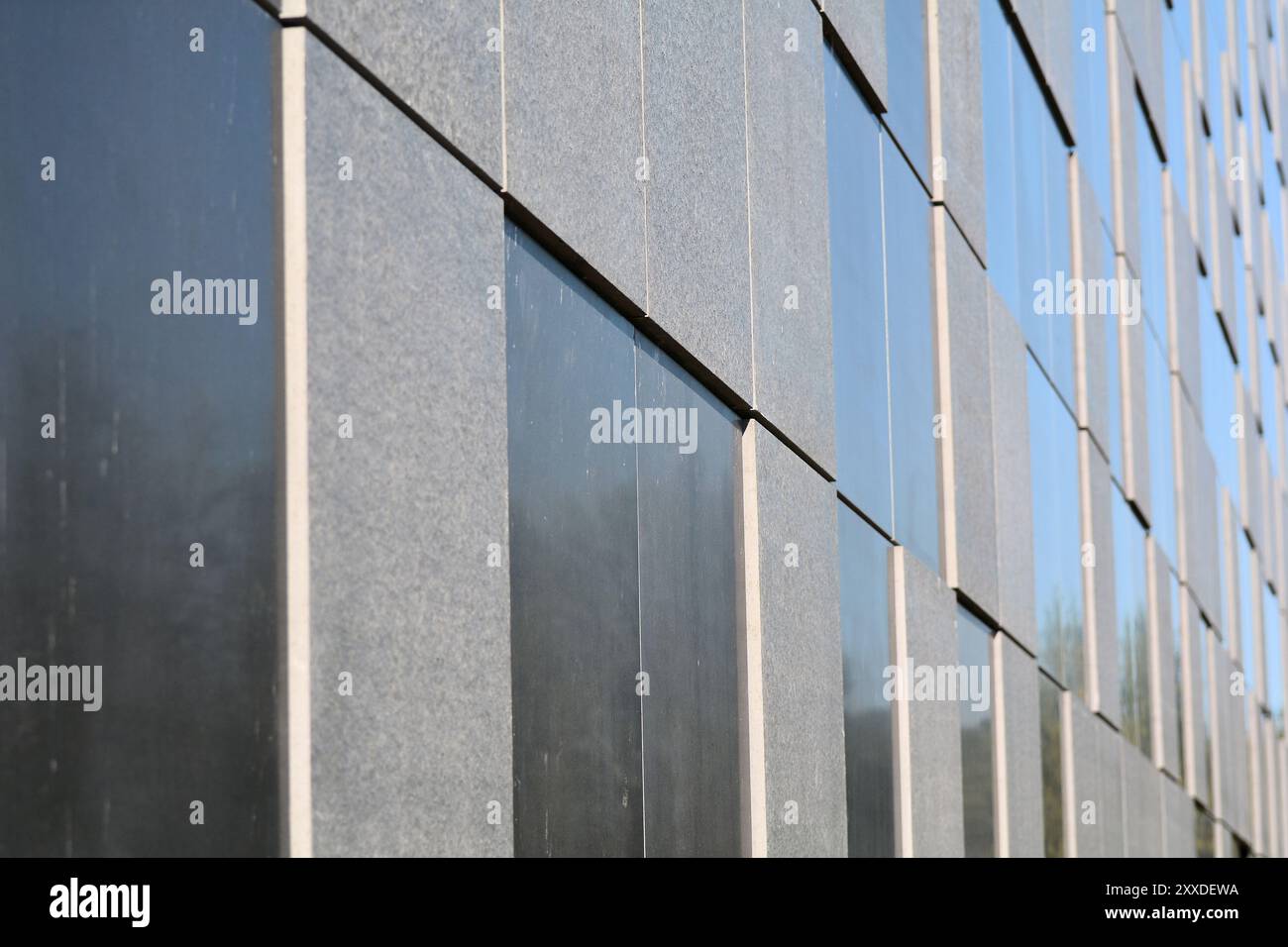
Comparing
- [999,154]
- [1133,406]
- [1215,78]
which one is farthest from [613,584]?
[1215,78]

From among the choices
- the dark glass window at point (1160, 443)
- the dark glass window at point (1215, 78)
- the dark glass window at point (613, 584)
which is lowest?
the dark glass window at point (613, 584)

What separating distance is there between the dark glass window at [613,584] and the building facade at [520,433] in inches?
1.1

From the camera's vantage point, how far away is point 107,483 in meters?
4.76

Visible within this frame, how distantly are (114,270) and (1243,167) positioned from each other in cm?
4233

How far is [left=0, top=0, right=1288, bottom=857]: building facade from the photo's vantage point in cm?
474

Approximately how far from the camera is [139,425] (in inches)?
192

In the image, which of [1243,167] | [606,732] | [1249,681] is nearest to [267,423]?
[606,732]

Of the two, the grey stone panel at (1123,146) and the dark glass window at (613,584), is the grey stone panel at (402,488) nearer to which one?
the dark glass window at (613,584)

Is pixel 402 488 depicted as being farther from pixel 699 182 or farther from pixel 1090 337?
pixel 1090 337

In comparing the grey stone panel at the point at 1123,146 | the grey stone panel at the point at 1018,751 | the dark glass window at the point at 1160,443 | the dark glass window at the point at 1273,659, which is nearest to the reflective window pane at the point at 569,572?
the grey stone panel at the point at 1018,751

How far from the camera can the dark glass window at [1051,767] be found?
18094 millimetres

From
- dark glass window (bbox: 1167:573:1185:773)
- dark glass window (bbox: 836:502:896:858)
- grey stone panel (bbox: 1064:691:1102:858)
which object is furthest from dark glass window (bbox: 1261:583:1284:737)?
dark glass window (bbox: 836:502:896:858)

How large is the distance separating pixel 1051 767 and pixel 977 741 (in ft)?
11.0
